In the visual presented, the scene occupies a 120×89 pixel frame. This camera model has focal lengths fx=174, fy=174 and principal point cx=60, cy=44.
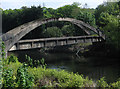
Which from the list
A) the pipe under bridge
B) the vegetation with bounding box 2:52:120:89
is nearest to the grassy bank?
the vegetation with bounding box 2:52:120:89

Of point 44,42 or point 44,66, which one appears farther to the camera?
point 44,42

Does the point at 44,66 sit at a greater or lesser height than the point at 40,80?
greater

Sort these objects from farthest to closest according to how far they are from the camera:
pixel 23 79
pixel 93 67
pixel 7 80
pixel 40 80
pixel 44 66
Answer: pixel 93 67, pixel 44 66, pixel 40 80, pixel 7 80, pixel 23 79

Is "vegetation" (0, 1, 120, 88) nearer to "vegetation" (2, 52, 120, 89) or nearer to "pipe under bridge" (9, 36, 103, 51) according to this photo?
"vegetation" (2, 52, 120, 89)

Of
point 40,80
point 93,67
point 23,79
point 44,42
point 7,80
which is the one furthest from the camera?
point 44,42

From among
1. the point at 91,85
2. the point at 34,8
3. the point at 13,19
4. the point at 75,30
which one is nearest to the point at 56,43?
the point at 91,85

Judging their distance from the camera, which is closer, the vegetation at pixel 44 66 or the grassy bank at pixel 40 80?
the grassy bank at pixel 40 80

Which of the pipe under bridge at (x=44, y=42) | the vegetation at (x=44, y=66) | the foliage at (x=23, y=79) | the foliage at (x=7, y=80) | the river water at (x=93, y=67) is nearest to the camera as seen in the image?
the foliage at (x=23, y=79)

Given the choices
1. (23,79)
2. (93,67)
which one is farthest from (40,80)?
(93,67)

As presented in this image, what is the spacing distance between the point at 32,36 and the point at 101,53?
21028mm

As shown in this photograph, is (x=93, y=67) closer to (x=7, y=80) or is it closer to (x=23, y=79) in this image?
(x=23, y=79)

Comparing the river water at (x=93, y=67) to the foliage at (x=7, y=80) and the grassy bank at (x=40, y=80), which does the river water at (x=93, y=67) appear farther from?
the foliage at (x=7, y=80)

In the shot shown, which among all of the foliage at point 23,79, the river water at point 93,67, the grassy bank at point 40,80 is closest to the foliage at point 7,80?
the grassy bank at point 40,80

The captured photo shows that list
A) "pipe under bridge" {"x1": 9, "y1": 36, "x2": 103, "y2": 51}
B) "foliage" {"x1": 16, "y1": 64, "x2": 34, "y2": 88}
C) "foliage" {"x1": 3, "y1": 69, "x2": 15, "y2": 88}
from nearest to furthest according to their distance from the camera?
1. "foliage" {"x1": 16, "y1": 64, "x2": 34, "y2": 88}
2. "foliage" {"x1": 3, "y1": 69, "x2": 15, "y2": 88}
3. "pipe under bridge" {"x1": 9, "y1": 36, "x2": 103, "y2": 51}
